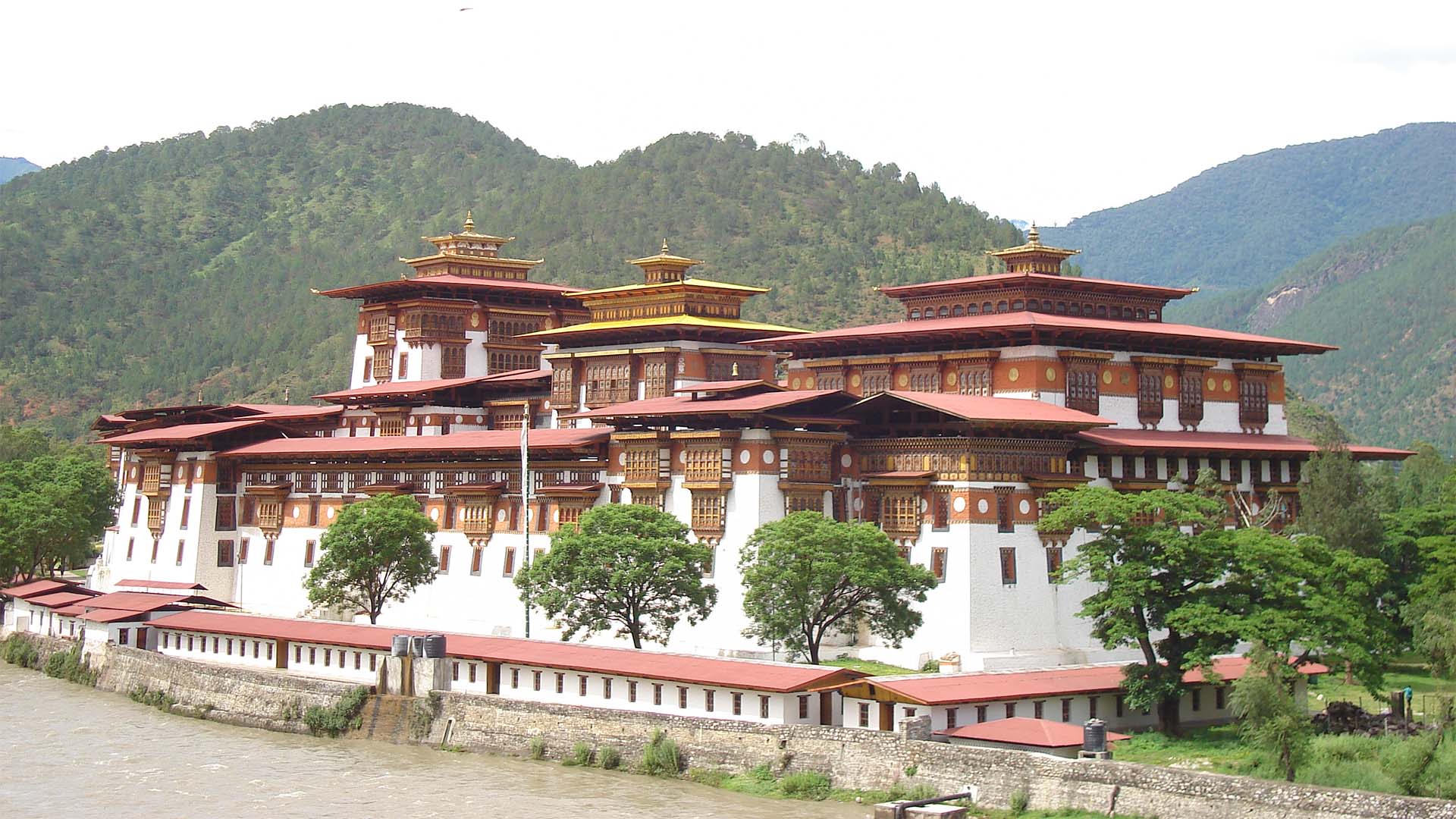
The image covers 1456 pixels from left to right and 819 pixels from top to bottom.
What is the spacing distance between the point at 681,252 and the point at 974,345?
287 feet

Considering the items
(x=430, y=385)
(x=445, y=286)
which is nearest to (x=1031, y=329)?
(x=430, y=385)

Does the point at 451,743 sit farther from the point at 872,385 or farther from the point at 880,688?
the point at 872,385

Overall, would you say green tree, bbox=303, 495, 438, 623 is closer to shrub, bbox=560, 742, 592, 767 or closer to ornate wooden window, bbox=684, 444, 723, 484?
ornate wooden window, bbox=684, 444, 723, 484

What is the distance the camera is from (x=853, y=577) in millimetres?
48031

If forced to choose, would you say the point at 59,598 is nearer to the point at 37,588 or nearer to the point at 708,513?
the point at 37,588

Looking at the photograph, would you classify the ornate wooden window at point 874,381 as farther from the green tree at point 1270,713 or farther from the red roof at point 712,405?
the green tree at point 1270,713

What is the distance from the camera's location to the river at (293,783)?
134ft

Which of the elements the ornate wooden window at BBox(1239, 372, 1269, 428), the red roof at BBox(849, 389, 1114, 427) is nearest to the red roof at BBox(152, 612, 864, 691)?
the red roof at BBox(849, 389, 1114, 427)

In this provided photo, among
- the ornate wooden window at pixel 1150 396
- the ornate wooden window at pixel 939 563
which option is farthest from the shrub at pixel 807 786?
the ornate wooden window at pixel 1150 396

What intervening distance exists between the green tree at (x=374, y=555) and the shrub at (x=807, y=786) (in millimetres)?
23314

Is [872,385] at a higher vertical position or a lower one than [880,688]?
higher

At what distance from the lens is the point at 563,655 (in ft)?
160

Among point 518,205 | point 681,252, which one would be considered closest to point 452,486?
point 681,252

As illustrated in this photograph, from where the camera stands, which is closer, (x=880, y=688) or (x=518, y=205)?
(x=880, y=688)
